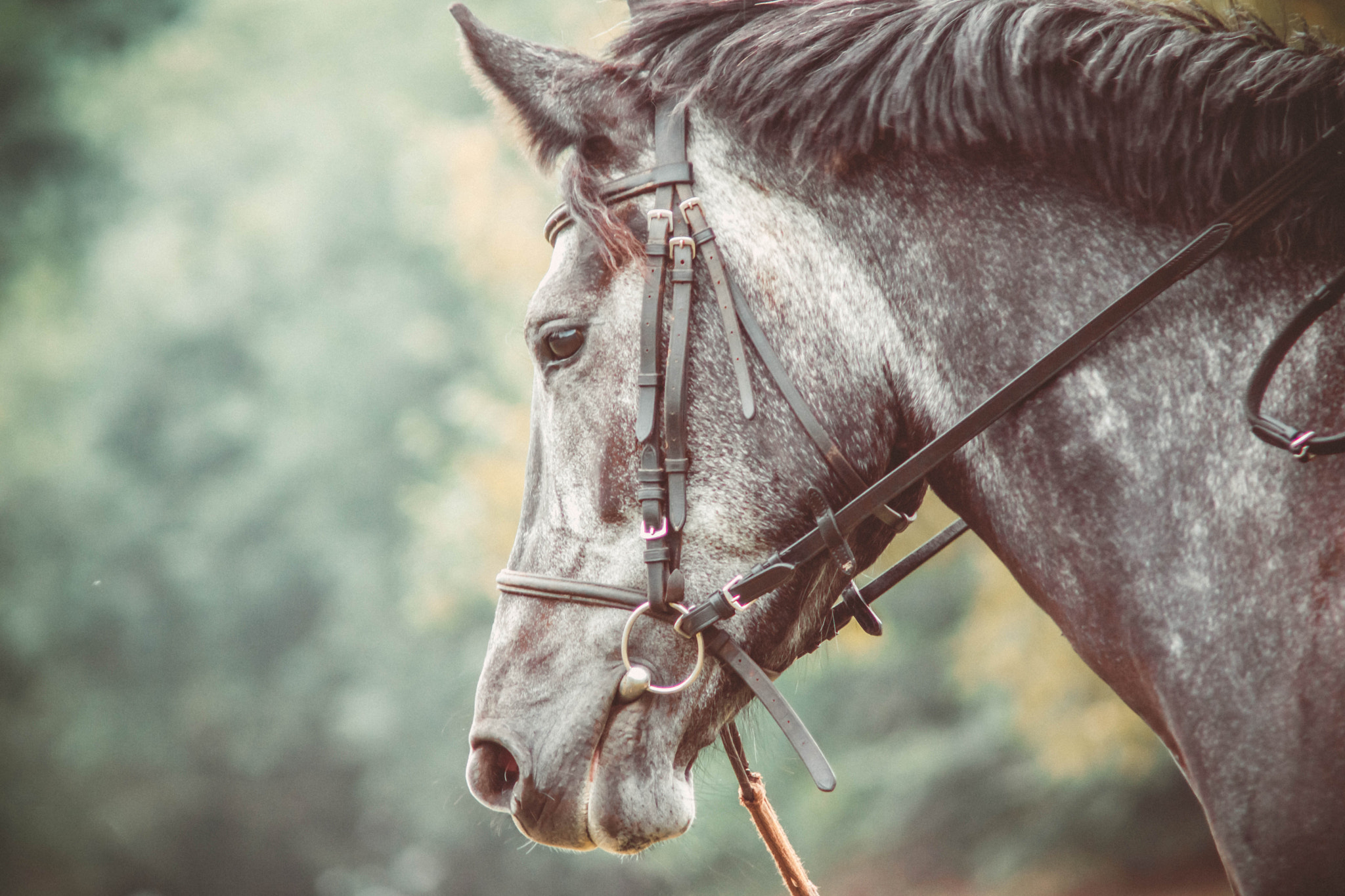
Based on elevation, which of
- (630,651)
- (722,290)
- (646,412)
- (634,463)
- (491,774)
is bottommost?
(491,774)

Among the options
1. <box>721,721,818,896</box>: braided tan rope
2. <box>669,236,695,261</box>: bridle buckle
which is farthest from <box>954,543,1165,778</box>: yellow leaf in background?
<box>669,236,695,261</box>: bridle buckle

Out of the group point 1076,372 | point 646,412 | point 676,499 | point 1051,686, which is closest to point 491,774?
point 676,499

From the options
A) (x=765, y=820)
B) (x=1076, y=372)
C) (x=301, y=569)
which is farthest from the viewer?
(x=301, y=569)

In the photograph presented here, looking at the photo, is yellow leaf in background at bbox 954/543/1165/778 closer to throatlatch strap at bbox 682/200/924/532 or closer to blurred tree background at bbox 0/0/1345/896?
blurred tree background at bbox 0/0/1345/896

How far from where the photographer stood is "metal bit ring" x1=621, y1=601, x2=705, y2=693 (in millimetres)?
1986

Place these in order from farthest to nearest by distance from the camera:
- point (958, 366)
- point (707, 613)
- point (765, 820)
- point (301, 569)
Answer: point (301, 569)
point (765, 820)
point (707, 613)
point (958, 366)

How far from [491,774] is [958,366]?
51.5 inches

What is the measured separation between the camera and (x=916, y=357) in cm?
192

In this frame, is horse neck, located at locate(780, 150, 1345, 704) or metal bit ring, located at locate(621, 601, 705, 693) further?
metal bit ring, located at locate(621, 601, 705, 693)

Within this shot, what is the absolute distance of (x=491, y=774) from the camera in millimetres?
2137

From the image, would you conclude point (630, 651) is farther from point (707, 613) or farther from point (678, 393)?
point (678, 393)

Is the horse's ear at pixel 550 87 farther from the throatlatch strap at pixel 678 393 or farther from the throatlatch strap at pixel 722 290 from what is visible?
the throatlatch strap at pixel 678 393

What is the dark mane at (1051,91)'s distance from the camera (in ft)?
5.37

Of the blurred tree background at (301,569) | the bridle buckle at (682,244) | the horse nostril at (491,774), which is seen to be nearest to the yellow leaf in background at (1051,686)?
the blurred tree background at (301,569)
